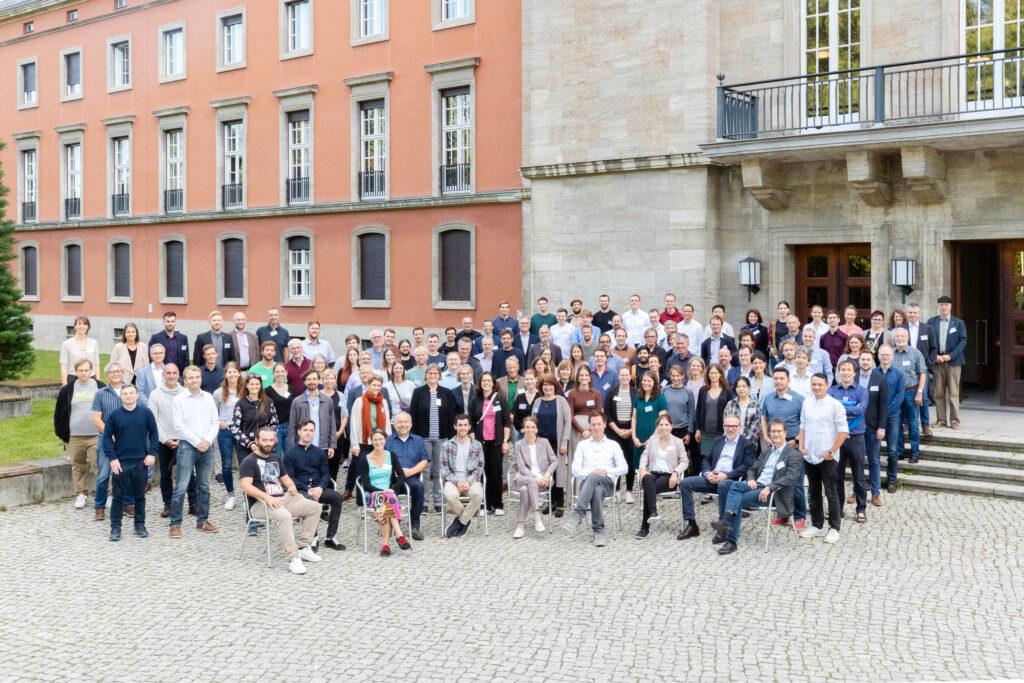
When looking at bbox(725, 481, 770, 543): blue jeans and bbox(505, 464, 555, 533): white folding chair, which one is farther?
bbox(505, 464, 555, 533): white folding chair

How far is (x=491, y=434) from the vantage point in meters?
12.2

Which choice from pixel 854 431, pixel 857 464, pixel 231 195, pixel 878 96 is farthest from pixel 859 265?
pixel 231 195

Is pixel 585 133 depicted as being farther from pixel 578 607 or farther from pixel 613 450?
pixel 578 607

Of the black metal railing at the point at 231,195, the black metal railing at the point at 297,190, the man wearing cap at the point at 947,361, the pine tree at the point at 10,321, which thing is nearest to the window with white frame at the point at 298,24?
the black metal railing at the point at 297,190

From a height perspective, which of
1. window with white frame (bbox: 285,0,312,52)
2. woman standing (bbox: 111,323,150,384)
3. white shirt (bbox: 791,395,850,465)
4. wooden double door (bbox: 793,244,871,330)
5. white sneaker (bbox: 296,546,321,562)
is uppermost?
window with white frame (bbox: 285,0,312,52)

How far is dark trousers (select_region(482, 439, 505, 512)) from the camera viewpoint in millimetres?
12234

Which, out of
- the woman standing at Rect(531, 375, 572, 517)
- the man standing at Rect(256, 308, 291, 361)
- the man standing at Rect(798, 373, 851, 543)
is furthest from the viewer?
the man standing at Rect(256, 308, 291, 361)

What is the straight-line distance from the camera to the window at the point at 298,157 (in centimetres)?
2883

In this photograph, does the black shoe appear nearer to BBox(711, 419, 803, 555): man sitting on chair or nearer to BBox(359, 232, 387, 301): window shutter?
BBox(711, 419, 803, 555): man sitting on chair

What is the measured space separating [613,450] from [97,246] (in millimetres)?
28689

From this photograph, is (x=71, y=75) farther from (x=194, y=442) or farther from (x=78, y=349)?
(x=194, y=442)

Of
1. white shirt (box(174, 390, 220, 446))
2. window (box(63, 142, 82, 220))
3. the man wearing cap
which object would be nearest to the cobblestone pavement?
white shirt (box(174, 390, 220, 446))

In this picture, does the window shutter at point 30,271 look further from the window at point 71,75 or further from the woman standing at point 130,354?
the woman standing at point 130,354

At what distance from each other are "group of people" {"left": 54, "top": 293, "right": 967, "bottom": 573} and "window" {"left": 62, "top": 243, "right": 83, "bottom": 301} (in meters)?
24.2
